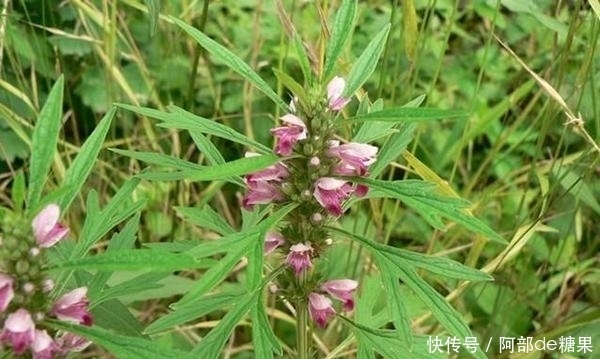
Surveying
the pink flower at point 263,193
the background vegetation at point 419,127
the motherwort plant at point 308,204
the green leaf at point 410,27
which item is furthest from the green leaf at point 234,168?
the green leaf at point 410,27

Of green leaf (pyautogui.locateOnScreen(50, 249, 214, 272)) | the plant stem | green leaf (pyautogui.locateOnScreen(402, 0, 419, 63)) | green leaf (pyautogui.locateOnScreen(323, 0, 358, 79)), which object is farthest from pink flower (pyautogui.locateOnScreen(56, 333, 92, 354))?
green leaf (pyautogui.locateOnScreen(402, 0, 419, 63))

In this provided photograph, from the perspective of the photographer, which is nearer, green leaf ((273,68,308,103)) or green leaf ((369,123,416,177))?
green leaf ((273,68,308,103))

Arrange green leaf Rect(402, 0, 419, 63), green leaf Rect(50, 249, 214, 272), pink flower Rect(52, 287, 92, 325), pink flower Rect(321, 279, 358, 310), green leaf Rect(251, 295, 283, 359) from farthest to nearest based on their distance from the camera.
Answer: green leaf Rect(402, 0, 419, 63) → pink flower Rect(321, 279, 358, 310) → green leaf Rect(251, 295, 283, 359) → pink flower Rect(52, 287, 92, 325) → green leaf Rect(50, 249, 214, 272)

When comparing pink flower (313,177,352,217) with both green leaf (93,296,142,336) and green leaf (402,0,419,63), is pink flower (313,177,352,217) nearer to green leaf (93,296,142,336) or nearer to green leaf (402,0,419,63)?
green leaf (93,296,142,336)

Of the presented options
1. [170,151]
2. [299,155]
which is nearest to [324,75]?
[299,155]

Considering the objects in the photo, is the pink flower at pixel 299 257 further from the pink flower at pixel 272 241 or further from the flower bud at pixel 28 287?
the flower bud at pixel 28 287

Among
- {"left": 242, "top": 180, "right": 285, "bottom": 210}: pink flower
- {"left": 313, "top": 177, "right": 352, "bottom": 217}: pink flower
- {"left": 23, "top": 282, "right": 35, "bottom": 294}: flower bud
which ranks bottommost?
{"left": 23, "top": 282, "right": 35, "bottom": 294}: flower bud

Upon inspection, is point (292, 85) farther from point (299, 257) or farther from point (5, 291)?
point (5, 291)
